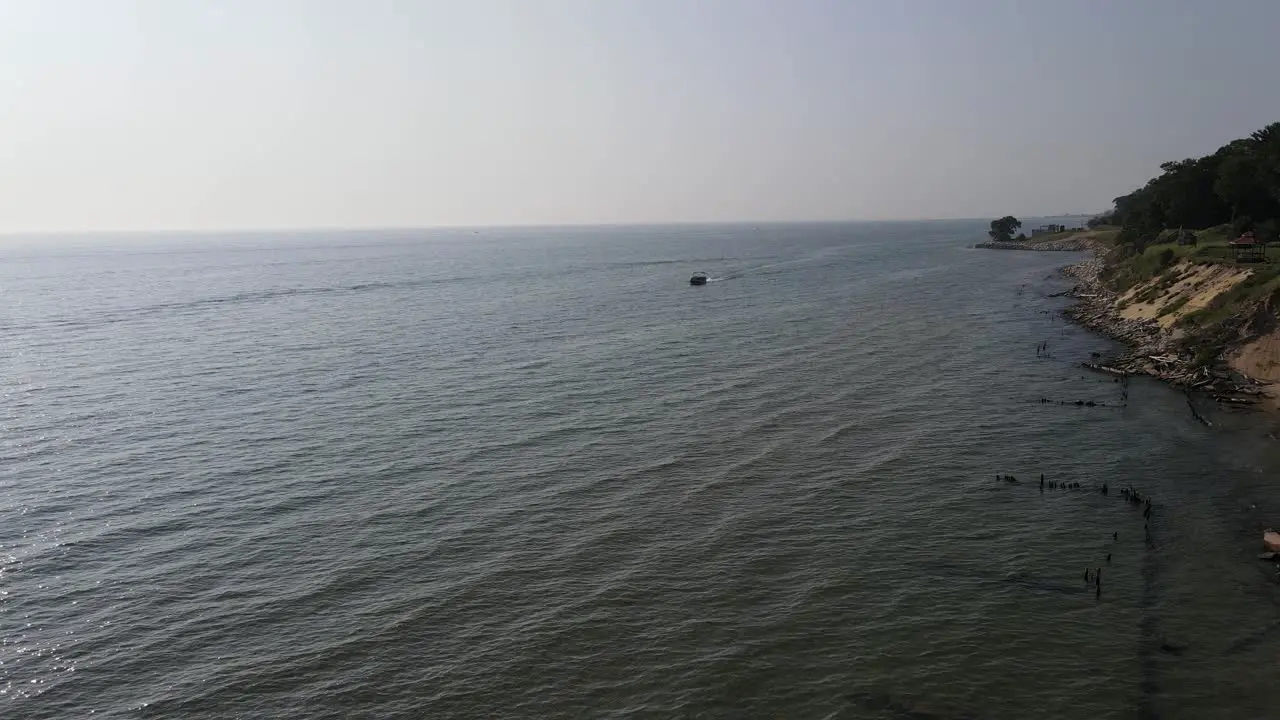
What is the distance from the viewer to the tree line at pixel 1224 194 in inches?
4153

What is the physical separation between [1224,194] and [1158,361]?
180ft

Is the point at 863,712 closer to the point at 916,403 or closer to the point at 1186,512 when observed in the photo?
the point at 1186,512

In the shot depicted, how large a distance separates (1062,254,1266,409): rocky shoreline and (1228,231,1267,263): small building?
33.5 ft

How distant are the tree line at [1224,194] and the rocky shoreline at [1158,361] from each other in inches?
817

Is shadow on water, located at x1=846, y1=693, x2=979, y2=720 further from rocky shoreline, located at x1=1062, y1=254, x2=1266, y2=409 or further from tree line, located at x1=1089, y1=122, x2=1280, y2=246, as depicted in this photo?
tree line, located at x1=1089, y1=122, x2=1280, y2=246

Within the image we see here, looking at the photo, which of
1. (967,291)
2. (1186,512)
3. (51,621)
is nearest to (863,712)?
(1186,512)

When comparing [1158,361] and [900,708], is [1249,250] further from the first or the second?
[900,708]

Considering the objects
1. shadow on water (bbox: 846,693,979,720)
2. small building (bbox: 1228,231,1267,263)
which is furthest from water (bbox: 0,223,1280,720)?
small building (bbox: 1228,231,1267,263)

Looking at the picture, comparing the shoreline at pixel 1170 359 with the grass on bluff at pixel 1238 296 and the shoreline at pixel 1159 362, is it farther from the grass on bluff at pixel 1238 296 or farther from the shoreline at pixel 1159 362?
the grass on bluff at pixel 1238 296

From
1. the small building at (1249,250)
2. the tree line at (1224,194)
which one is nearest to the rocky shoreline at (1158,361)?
the small building at (1249,250)

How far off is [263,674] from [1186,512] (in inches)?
1610

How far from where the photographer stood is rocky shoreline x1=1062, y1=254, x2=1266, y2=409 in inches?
2389

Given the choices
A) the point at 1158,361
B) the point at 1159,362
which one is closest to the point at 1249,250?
the point at 1158,361

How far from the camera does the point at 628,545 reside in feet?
126
